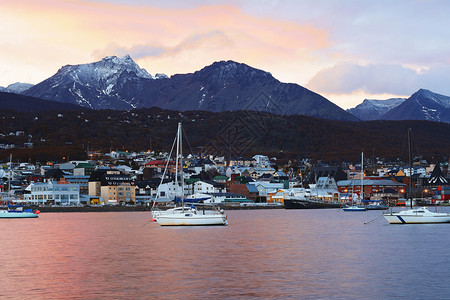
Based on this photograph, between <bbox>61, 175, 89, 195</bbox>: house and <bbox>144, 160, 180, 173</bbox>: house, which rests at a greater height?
<bbox>144, 160, 180, 173</bbox>: house

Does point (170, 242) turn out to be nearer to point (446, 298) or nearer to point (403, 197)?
point (446, 298)

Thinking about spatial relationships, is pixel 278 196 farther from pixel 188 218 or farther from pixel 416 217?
pixel 188 218

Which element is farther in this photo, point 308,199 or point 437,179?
point 437,179

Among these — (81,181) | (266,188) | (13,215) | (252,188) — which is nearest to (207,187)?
(252,188)

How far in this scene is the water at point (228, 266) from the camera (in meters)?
Answer: 24.7

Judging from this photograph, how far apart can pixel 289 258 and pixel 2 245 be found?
24189 mm

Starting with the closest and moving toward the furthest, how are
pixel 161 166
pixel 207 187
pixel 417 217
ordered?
pixel 417 217, pixel 207 187, pixel 161 166

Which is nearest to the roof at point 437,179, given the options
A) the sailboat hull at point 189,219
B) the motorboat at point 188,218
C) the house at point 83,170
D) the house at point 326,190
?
the house at point 326,190

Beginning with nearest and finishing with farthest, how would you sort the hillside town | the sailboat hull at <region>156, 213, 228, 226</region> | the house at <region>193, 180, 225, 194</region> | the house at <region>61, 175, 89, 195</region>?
the sailboat hull at <region>156, 213, 228, 226</region> < the hillside town < the house at <region>193, 180, 225, 194</region> < the house at <region>61, 175, 89, 195</region>

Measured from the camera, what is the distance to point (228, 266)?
32.7m

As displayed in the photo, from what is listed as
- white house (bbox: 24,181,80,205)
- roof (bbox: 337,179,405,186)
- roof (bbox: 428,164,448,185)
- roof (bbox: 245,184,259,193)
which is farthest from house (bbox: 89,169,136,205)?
roof (bbox: 428,164,448,185)

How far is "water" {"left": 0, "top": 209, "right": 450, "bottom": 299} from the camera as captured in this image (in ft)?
81.1

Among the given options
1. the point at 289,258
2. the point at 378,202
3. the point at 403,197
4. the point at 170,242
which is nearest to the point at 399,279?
the point at 289,258

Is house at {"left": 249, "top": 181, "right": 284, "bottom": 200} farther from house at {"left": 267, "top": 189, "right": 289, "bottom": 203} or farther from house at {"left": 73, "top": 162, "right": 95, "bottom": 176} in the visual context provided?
house at {"left": 73, "top": 162, "right": 95, "bottom": 176}
